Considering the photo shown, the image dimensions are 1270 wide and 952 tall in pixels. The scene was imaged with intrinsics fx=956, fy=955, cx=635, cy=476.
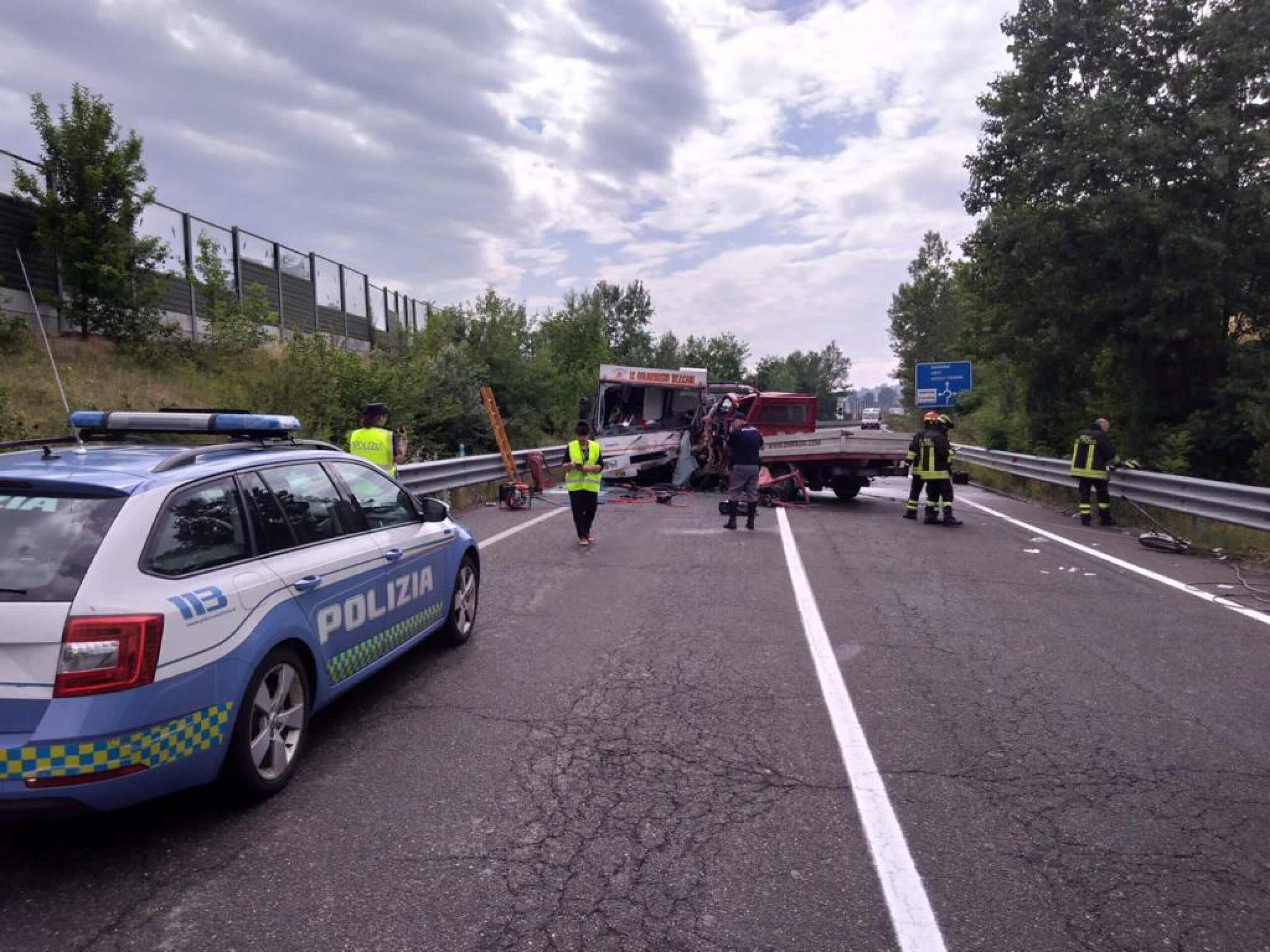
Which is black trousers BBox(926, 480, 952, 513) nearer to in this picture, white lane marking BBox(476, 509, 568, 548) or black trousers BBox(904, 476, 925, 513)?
black trousers BBox(904, 476, 925, 513)

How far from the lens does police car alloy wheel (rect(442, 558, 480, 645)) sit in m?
6.67

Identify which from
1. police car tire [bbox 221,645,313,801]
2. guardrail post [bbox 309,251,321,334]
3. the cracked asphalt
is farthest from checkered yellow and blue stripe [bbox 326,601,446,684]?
guardrail post [bbox 309,251,321,334]

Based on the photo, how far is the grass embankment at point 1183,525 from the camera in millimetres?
12047

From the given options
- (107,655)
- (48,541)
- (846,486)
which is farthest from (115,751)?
(846,486)

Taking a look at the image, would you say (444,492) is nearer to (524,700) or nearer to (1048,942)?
(524,700)

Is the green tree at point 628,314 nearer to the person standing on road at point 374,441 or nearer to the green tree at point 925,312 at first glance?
the green tree at point 925,312

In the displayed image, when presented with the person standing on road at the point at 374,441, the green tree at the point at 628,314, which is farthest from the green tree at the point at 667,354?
the person standing on road at the point at 374,441

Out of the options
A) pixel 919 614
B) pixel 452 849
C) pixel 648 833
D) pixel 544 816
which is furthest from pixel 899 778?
pixel 919 614

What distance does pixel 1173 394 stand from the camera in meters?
20.8

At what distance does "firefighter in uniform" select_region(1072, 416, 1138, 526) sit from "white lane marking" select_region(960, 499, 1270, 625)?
102 cm

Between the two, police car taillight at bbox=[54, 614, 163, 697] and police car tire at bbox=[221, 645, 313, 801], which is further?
police car tire at bbox=[221, 645, 313, 801]

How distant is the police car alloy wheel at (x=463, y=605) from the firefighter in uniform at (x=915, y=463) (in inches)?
381

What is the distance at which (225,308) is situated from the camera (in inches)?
829

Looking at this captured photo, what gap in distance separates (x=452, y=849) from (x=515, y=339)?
2464 centimetres
